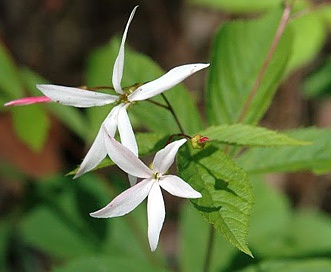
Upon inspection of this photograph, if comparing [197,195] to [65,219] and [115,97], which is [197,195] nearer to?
[115,97]

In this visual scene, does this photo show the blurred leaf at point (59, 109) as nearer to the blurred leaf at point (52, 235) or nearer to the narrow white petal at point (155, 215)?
the blurred leaf at point (52, 235)

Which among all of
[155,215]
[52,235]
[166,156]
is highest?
[166,156]

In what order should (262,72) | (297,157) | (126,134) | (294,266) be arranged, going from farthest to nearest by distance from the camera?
1. (294,266)
2. (262,72)
3. (297,157)
4. (126,134)

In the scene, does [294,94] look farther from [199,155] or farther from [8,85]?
[199,155]

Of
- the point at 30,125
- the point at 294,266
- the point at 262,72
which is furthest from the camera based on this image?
the point at 30,125

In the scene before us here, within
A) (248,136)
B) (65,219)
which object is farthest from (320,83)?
(248,136)

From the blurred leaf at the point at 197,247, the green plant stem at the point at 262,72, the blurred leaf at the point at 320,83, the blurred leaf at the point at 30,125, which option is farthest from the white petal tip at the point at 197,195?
the blurred leaf at the point at 320,83

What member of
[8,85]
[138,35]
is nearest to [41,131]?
[8,85]

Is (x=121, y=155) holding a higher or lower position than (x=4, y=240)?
higher
